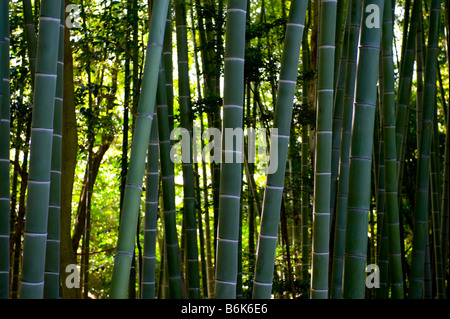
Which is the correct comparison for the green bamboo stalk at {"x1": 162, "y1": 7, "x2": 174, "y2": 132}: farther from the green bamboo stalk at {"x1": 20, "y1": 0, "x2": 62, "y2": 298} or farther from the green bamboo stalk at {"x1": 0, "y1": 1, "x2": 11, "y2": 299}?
the green bamboo stalk at {"x1": 20, "y1": 0, "x2": 62, "y2": 298}

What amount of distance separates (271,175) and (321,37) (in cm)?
69

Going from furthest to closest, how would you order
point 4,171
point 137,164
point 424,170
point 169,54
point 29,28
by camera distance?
point 424,170, point 169,54, point 29,28, point 4,171, point 137,164

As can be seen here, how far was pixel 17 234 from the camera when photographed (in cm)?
543

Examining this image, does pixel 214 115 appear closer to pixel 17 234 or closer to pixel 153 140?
pixel 153 140

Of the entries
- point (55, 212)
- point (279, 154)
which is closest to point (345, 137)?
point (279, 154)

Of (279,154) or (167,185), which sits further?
(167,185)

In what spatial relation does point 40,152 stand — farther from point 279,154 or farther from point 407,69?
point 407,69

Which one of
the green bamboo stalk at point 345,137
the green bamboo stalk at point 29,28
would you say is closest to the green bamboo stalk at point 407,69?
the green bamboo stalk at point 345,137

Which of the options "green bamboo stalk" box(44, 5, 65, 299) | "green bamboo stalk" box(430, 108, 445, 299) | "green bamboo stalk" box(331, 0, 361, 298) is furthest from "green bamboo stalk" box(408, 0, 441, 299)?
"green bamboo stalk" box(44, 5, 65, 299)

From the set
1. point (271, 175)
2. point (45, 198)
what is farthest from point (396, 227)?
point (45, 198)

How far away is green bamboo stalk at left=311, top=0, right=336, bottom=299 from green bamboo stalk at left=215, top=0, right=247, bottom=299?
1.40 ft

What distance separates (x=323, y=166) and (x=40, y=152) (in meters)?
1.23

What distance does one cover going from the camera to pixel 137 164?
2100 millimetres

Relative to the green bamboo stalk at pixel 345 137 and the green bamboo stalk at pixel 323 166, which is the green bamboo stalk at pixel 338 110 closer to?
the green bamboo stalk at pixel 345 137
